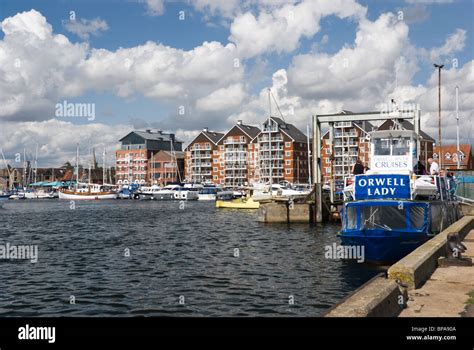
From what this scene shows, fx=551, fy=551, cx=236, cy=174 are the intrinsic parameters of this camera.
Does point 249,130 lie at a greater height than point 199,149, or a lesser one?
greater

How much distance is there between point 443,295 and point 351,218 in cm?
1274

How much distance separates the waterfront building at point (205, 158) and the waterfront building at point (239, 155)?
7.05 ft

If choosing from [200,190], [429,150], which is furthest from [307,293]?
[429,150]

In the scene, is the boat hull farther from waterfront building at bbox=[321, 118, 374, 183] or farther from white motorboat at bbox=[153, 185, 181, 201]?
waterfront building at bbox=[321, 118, 374, 183]

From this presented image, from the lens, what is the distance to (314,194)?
51.2 metres

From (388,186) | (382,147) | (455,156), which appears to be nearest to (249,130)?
(455,156)

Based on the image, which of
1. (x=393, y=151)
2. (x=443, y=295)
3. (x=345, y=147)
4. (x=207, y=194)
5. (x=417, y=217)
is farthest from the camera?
(x=345, y=147)

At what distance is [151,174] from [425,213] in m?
171

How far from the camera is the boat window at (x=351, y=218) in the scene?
24684 mm

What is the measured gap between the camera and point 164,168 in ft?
623

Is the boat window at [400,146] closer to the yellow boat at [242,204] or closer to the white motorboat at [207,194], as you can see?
the yellow boat at [242,204]

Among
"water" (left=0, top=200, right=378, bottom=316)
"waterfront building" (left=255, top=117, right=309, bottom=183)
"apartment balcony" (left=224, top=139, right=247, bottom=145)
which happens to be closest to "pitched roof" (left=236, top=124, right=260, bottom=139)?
"apartment balcony" (left=224, top=139, right=247, bottom=145)

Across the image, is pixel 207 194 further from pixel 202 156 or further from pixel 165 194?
pixel 202 156
